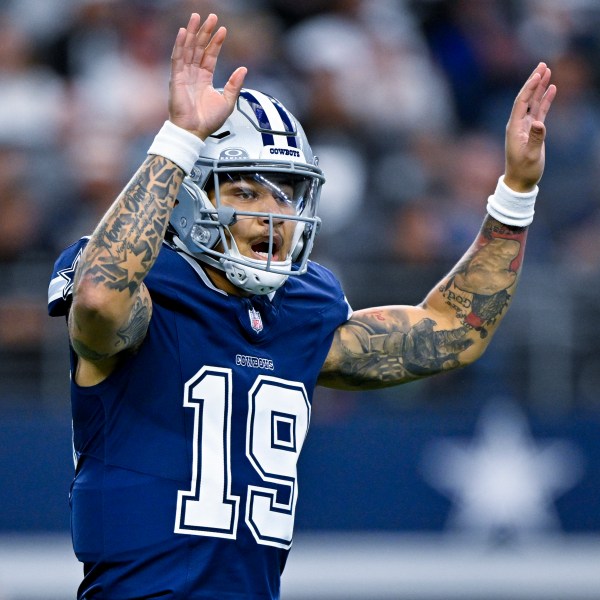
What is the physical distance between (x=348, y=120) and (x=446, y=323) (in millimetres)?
3917

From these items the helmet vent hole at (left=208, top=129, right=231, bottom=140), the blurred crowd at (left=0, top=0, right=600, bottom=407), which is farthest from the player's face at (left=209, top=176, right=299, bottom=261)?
the blurred crowd at (left=0, top=0, right=600, bottom=407)

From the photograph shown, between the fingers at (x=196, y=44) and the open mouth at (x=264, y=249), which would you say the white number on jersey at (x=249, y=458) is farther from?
the fingers at (x=196, y=44)

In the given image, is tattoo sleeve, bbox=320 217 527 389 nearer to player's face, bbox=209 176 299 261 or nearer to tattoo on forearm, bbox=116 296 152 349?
player's face, bbox=209 176 299 261

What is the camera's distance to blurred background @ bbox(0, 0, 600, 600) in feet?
20.8

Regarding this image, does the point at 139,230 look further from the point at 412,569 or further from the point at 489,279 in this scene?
the point at 412,569

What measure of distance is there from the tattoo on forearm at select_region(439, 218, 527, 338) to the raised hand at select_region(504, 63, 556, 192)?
0.18 meters

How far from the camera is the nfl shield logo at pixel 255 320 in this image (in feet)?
10.7

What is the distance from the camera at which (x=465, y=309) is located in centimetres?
368

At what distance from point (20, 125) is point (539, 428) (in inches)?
121

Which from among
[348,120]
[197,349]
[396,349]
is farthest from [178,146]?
[348,120]

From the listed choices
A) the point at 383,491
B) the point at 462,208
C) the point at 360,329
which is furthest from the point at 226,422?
the point at 462,208

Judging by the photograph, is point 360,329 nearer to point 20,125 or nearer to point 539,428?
point 539,428

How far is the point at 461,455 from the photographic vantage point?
21.1ft

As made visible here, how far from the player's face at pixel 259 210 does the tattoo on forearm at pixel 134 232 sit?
328mm
